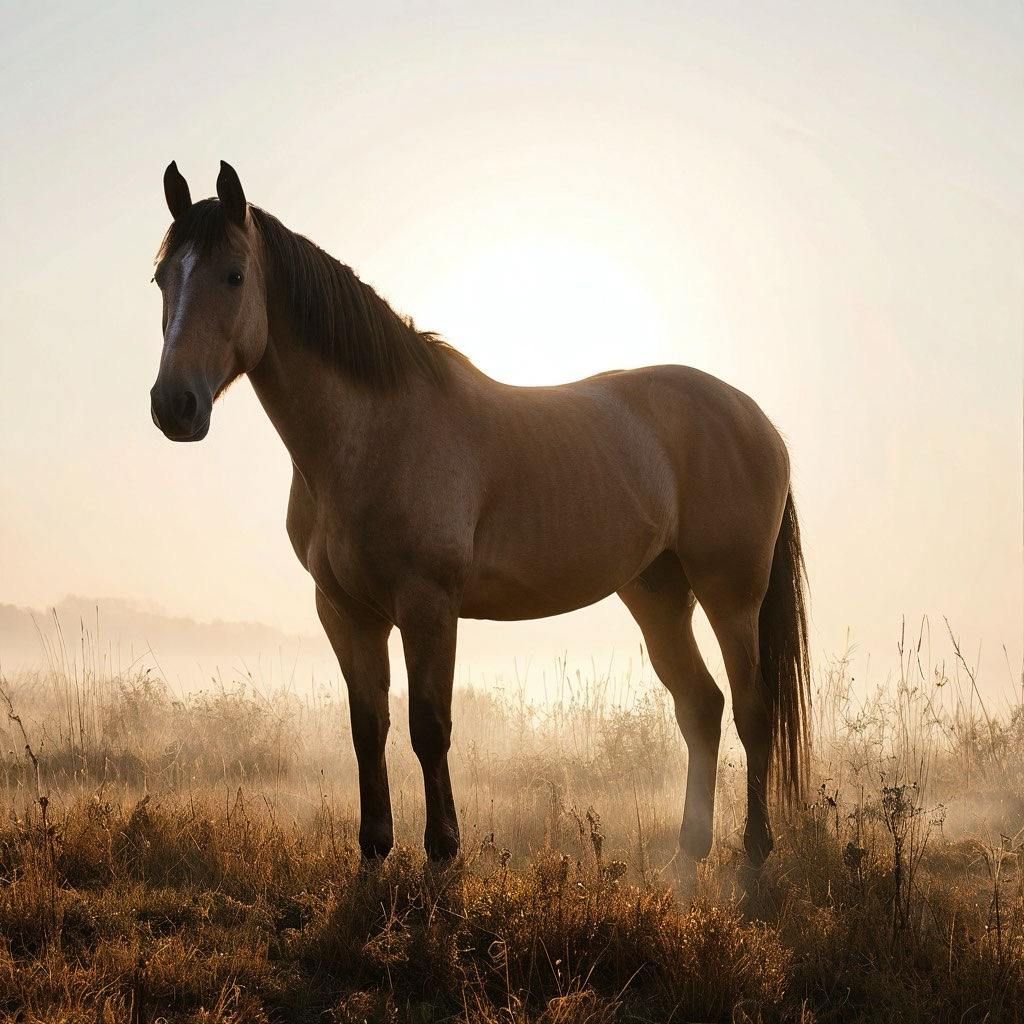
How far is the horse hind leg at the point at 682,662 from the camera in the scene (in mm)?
5445

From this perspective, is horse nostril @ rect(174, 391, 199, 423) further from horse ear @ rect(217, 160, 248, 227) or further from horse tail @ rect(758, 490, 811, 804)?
horse tail @ rect(758, 490, 811, 804)

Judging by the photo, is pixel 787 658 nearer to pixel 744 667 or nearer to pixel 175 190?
pixel 744 667

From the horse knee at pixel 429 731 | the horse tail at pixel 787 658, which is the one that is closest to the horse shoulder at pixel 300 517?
the horse knee at pixel 429 731

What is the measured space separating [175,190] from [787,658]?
385 centimetres

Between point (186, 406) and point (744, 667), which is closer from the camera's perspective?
point (186, 406)

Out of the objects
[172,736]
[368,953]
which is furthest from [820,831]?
[172,736]

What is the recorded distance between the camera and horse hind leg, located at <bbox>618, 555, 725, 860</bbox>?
545 centimetres

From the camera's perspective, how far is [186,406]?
11.9ft

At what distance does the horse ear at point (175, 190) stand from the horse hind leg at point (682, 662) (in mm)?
3106

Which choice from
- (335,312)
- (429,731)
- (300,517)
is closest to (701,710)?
(429,731)

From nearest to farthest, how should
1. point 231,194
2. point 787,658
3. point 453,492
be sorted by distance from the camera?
1. point 231,194
2. point 453,492
3. point 787,658

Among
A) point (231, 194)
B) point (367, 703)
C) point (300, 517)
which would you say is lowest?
point (367, 703)

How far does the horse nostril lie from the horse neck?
548 millimetres

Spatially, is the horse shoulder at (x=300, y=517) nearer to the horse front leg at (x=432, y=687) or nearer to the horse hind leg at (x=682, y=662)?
the horse front leg at (x=432, y=687)
